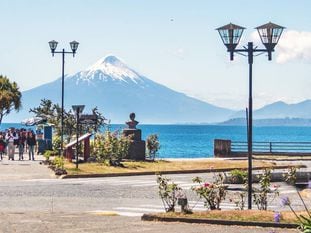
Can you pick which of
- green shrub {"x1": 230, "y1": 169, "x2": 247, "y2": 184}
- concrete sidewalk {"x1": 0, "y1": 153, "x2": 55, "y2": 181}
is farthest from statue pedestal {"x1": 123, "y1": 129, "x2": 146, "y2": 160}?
green shrub {"x1": 230, "y1": 169, "x2": 247, "y2": 184}

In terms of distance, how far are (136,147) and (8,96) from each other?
3020cm

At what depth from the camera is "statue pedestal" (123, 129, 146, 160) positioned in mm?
43688

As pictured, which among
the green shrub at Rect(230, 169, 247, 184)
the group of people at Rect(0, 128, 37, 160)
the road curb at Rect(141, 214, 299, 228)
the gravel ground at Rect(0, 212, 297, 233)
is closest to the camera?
the gravel ground at Rect(0, 212, 297, 233)

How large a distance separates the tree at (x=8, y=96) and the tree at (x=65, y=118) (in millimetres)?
10274

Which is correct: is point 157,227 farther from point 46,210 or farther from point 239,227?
point 46,210

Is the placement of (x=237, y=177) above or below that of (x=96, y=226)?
above

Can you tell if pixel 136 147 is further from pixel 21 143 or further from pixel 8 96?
pixel 8 96

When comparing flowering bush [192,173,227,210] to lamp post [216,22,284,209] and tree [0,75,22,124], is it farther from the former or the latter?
tree [0,75,22,124]

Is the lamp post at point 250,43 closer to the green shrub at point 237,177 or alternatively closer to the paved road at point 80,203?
the paved road at point 80,203

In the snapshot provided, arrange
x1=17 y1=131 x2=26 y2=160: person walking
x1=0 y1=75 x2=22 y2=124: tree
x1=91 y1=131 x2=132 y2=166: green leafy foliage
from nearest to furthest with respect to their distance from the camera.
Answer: x1=91 y1=131 x2=132 y2=166: green leafy foliage → x1=17 y1=131 x2=26 y2=160: person walking → x1=0 y1=75 x2=22 y2=124: tree

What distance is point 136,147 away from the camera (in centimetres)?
4384

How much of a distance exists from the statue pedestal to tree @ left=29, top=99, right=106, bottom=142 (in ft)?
18.4

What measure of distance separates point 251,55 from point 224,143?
31024 millimetres

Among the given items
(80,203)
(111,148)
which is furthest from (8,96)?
(80,203)
